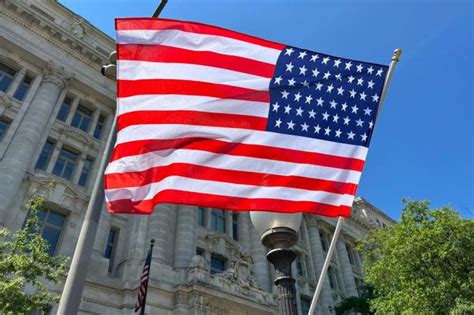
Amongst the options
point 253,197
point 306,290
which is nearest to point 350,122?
point 253,197

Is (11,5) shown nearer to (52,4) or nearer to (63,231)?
(52,4)

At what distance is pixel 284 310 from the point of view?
19.3 ft

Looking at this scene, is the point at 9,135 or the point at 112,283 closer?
the point at 112,283

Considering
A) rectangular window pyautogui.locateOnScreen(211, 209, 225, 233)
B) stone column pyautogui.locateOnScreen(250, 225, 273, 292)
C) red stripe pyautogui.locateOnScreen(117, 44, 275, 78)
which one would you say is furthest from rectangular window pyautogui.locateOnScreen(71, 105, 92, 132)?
red stripe pyautogui.locateOnScreen(117, 44, 275, 78)

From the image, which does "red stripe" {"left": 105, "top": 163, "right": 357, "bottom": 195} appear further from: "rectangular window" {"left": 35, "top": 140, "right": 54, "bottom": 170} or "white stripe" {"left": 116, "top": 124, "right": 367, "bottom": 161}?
"rectangular window" {"left": 35, "top": 140, "right": 54, "bottom": 170}

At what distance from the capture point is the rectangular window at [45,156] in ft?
→ 78.6

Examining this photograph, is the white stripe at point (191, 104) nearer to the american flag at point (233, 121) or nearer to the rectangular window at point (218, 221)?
the american flag at point (233, 121)

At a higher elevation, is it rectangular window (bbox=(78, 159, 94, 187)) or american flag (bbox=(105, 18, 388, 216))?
rectangular window (bbox=(78, 159, 94, 187))

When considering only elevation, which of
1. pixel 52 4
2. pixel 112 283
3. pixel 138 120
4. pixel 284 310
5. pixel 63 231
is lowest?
pixel 284 310

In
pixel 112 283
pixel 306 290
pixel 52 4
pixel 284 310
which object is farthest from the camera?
pixel 306 290

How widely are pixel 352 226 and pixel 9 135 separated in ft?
135

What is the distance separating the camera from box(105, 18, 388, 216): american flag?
7.24 meters

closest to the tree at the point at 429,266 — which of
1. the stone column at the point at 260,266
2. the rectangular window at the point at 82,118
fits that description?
the stone column at the point at 260,266

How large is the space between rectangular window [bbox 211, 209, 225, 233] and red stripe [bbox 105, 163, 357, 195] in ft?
73.8
